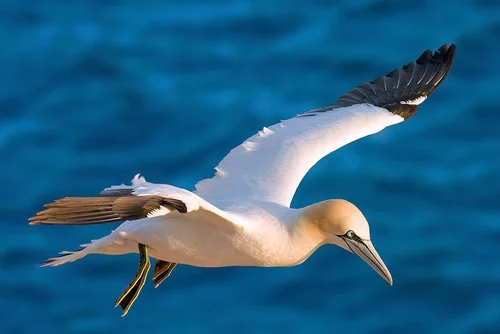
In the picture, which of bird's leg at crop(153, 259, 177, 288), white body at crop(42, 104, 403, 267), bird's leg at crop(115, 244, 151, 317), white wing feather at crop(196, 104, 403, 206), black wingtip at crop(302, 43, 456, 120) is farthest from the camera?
black wingtip at crop(302, 43, 456, 120)

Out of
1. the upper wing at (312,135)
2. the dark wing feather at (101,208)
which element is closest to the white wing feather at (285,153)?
the upper wing at (312,135)

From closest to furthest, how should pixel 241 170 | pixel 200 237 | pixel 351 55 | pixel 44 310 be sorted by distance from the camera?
pixel 200 237 → pixel 241 170 → pixel 44 310 → pixel 351 55

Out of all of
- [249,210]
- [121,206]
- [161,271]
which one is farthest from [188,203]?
[161,271]

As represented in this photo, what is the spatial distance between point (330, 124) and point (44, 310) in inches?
173

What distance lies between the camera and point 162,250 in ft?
39.5

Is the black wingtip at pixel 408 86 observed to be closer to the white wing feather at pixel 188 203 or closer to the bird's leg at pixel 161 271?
the bird's leg at pixel 161 271

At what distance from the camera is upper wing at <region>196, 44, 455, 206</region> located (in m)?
12.9

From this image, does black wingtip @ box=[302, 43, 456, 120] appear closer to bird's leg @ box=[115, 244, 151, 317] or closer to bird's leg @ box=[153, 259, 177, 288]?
bird's leg @ box=[153, 259, 177, 288]

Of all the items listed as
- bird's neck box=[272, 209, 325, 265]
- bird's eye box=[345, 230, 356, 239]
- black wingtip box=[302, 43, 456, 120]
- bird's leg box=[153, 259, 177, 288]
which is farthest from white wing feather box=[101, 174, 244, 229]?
black wingtip box=[302, 43, 456, 120]

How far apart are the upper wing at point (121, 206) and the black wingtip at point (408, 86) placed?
3576 mm

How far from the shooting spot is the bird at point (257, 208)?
34.7 ft

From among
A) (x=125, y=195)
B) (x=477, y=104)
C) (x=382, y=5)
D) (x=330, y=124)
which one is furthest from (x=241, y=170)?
(x=382, y=5)

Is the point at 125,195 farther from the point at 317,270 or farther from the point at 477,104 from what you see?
the point at 477,104

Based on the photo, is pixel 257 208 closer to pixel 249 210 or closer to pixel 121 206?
pixel 249 210
